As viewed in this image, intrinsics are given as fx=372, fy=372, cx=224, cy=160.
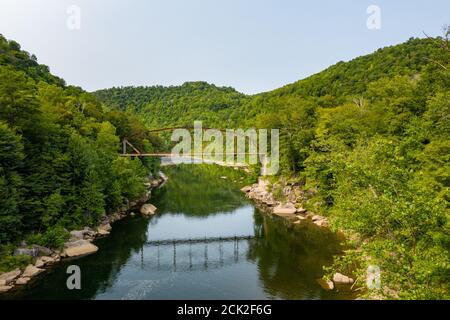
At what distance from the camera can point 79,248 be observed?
2419cm

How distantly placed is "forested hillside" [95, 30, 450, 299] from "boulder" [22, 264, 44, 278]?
1611 centimetres

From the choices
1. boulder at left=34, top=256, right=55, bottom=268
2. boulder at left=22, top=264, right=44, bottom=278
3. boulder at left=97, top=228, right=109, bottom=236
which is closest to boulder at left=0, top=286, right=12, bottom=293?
boulder at left=22, top=264, right=44, bottom=278

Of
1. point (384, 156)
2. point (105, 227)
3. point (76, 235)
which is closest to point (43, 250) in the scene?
point (76, 235)

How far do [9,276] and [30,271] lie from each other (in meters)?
1.19

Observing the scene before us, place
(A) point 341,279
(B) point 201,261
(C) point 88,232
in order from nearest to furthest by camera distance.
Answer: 1. (A) point 341,279
2. (B) point 201,261
3. (C) point 88,232

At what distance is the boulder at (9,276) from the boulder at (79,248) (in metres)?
3.75

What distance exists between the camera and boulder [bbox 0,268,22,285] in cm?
1881

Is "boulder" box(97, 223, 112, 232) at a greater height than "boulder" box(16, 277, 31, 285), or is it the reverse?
"boulder" box(97, 223, 112, 232)

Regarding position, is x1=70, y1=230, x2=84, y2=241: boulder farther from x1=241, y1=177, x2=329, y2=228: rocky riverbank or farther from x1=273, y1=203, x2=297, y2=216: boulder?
x1=273, y1=203, x2=297, y2=216: boulder

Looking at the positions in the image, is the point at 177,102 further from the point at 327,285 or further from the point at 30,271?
the point at 327,285

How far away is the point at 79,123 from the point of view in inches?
1495

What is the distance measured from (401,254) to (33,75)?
198 feet
